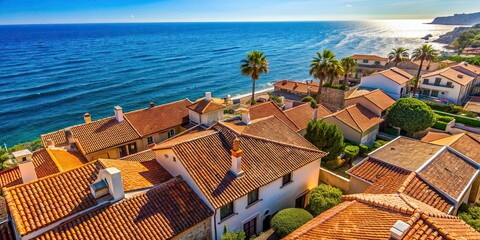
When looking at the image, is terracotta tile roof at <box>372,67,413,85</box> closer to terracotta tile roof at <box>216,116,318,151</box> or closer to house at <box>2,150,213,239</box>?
terracotta tile roof at <box>216,116,318,151</box>

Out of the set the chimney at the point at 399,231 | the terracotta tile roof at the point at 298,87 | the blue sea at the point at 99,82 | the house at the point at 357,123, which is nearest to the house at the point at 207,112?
the house at the point at 357,123

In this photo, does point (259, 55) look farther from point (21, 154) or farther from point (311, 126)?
point (21, 154)

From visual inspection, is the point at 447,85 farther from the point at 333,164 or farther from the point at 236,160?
the point at 236,160

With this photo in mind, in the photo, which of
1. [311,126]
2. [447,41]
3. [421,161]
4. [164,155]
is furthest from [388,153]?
[447,41]

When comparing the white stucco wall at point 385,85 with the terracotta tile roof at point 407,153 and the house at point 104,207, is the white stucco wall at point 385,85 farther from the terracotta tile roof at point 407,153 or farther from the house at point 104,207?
the house at point 104,207

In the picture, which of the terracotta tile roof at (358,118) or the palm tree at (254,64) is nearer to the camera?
the terracotta tile roof at (358,118)

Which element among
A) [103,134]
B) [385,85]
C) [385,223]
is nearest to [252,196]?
[385,223]

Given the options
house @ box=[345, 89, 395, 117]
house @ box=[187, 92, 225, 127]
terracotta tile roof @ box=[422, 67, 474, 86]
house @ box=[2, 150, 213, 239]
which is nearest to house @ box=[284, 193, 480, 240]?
house @ box=[2, 150, 213, 239]
